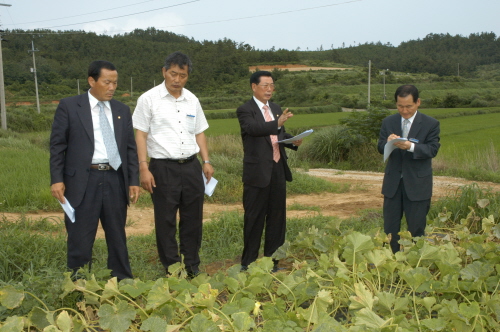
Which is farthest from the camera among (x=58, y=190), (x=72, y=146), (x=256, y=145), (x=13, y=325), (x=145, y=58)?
(x=145, y=58)

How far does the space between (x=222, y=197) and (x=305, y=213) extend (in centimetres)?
162

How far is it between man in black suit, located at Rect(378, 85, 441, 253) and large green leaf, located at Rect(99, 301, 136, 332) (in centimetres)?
236

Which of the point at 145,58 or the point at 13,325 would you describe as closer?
the point at 13,325

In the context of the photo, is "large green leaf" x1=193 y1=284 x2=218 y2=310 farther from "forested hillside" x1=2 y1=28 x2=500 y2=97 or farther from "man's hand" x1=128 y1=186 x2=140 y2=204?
"forested hillside" x1=2 y1=28 x2=500 y2=97

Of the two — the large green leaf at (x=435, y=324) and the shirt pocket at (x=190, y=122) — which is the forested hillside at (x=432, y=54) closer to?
the shirt pocket at (x=190, y=122)

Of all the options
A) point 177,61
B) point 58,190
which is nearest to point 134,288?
point 58,190

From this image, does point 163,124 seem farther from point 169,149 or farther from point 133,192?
point 133,192

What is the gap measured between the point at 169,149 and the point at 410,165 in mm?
1898

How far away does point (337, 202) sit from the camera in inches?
335

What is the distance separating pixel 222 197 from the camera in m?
8.35

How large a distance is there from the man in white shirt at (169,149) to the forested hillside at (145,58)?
4463 cm

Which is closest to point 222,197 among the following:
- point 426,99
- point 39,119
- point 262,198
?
point 262,198

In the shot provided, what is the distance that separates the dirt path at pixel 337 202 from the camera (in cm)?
695

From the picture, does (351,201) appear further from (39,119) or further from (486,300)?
(39,119)
